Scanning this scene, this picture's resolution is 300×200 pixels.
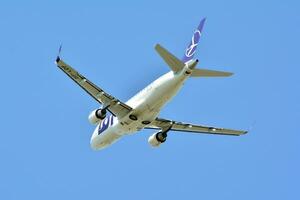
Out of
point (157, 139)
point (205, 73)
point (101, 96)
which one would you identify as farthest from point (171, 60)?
point (157, 139)

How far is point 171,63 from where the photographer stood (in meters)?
66.9

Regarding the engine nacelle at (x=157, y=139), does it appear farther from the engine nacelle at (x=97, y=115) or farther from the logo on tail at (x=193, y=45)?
the logo on tail at (x=193, y=45)

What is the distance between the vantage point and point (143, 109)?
7044 cm

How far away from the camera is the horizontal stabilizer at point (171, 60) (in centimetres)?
6521

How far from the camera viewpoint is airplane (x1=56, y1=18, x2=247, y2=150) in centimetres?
6725

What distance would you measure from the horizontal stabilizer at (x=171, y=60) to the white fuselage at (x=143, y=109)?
40cm

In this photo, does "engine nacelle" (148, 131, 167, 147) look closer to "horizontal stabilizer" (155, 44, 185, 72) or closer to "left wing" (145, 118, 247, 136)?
"left wing" (145, 118, 247, 136)

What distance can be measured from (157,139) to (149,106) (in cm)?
798

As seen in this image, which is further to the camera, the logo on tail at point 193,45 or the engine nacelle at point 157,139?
the engine nacelle at point 157,139

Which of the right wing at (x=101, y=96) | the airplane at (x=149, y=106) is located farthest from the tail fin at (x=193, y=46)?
the right wing at (x=101, y=96)

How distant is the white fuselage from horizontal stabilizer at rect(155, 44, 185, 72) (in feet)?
1.33

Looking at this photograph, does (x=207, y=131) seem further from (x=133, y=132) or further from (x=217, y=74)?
(x=217, y=74)

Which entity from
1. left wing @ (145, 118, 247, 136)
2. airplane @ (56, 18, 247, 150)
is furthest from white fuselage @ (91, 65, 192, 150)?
left wing @ (145, 118, 247, 136)

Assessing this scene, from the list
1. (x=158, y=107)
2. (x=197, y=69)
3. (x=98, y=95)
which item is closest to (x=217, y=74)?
(x=197, y=69)
